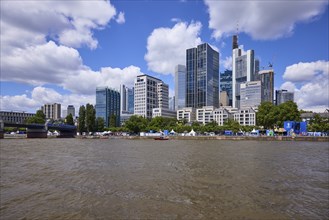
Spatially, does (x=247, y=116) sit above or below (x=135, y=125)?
above

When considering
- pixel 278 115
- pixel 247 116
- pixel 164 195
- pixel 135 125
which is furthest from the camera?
pixel 247 116

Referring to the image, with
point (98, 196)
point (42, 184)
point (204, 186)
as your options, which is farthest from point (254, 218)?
point (42, 184)

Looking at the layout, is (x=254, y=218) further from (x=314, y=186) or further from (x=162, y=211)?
(x=314, y=186)

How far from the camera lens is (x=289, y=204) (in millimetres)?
10445

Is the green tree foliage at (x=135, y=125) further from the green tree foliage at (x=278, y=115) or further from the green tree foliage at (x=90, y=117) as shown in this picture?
the green tree foliage at (x=278, y=115)

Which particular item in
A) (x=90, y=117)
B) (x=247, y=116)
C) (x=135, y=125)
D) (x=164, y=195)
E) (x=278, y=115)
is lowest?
(x=135, y=125)

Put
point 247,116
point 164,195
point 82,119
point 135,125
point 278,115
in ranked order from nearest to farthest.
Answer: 1. point 164,195
2. point 278,115
3. point 82,119
4. point 135,125
5. point 247,116

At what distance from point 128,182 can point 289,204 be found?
7687 mm

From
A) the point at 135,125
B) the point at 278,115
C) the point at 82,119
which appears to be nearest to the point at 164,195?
the point at 278,115

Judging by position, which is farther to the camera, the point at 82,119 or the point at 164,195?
the point at 82,119

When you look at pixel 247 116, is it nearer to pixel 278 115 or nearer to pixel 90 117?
pixel 278 115

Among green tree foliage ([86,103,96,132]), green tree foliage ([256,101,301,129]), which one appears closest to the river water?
green tree foliage ([256,101,301,129])

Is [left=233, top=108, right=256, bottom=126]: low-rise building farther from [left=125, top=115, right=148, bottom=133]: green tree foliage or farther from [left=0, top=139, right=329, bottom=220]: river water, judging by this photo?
[left=0, top=139, right=329, bottom=220]: river water

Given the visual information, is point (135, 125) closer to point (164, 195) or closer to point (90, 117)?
point (90, 117)
